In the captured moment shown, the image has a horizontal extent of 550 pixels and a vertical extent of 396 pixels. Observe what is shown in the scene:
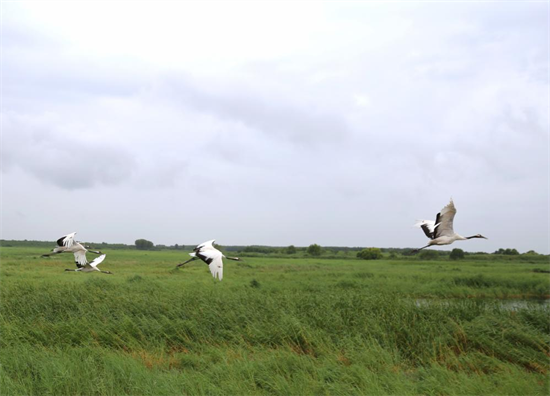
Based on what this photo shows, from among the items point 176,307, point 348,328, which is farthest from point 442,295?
point 176,307

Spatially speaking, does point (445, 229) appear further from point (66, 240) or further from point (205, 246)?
point (66, 240)

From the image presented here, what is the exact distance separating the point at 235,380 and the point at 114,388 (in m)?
1.97

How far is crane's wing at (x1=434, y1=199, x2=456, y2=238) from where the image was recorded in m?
7.19

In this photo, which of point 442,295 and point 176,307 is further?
point 442,295

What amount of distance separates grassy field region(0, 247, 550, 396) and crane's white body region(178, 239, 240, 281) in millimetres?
1759

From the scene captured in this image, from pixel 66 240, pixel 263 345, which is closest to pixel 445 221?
pixel 263 345

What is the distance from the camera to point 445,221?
7.29 meters

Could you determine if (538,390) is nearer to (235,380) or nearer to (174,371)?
(235,380)

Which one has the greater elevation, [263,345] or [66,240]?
[66,240]

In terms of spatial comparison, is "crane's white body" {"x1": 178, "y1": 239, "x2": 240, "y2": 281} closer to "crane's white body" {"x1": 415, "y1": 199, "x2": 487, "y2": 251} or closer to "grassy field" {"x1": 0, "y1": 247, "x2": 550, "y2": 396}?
"grassy field" {"x1": 0, "y1": 247, "x2": 550, "y2": 396}

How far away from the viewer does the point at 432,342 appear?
9.90 metres

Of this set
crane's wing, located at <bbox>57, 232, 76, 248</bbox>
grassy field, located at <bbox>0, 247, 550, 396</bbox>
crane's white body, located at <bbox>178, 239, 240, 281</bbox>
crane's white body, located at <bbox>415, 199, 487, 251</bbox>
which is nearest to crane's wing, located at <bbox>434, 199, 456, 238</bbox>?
crane's white body, located at <bbox>415, 199, 487, 251</bbox>

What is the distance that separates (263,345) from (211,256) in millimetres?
3216

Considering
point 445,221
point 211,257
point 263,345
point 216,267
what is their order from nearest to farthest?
point 445,221 < point 216,267 < point 211,257 < point 263,345
